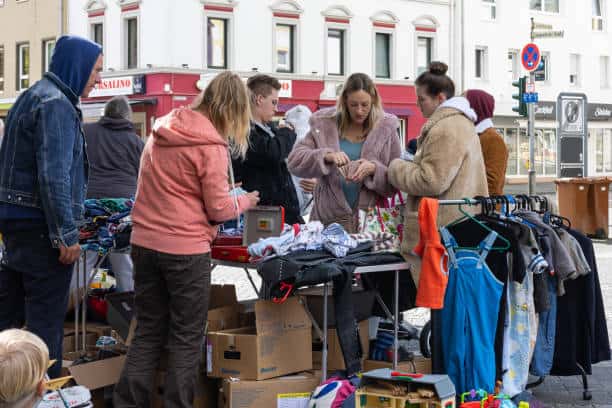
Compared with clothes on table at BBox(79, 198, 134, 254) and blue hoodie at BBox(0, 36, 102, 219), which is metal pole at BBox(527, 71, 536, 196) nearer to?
clothes on table at BBox(79, 198, 134, 254)

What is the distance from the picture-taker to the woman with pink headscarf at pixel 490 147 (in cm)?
713

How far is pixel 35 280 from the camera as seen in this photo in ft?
16.1

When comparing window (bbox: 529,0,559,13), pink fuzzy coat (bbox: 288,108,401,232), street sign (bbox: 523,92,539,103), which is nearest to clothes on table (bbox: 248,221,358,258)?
pink fuzzy coat (bbox: 288,108,401,232)

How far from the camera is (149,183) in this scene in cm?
508

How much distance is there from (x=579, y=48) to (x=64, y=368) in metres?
41.0

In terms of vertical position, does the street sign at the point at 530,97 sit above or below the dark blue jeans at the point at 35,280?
above

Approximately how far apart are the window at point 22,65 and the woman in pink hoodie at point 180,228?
3369cm

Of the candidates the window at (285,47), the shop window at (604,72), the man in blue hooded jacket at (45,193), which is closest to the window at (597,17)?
the shop window at (604,72)

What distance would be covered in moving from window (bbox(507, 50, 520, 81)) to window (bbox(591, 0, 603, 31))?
5.46 m

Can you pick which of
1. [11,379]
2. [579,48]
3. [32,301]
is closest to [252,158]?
[32,301]

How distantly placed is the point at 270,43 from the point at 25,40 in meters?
9.59

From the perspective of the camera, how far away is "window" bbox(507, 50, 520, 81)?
4097 cm

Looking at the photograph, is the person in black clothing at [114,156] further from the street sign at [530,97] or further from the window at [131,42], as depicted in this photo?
the window at [131,42]

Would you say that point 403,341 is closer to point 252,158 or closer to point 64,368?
point 252,158
